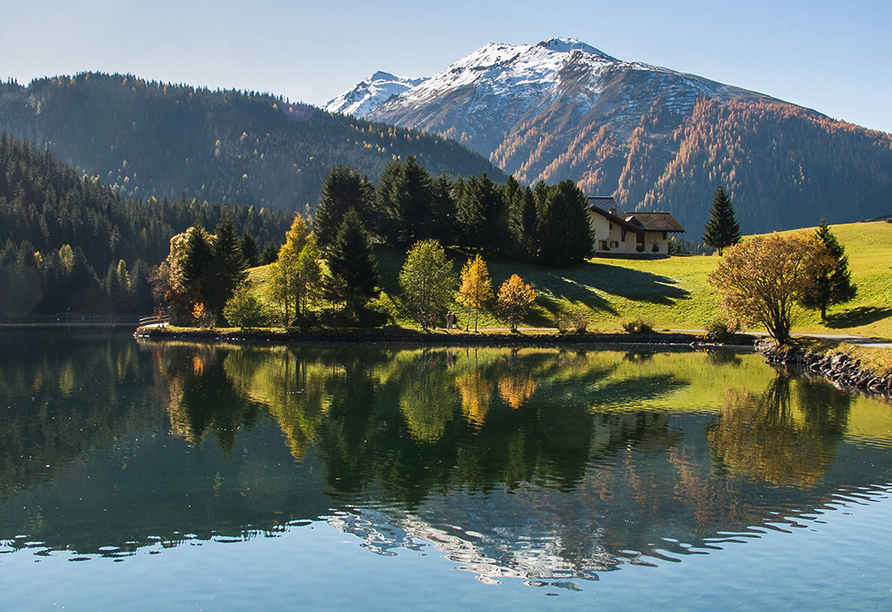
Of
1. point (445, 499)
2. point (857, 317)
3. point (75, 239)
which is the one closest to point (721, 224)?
point (857, 317)

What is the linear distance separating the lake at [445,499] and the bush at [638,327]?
3119cm

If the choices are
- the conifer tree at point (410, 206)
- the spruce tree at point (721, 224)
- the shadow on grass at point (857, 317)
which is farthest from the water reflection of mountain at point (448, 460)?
the spruce tree at point (721, 224)

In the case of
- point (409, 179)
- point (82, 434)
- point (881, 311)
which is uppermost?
point (409, 179)

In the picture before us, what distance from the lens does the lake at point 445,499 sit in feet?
41.5

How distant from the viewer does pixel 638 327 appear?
68.9 meters

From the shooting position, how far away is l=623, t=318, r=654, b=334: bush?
68125 mm

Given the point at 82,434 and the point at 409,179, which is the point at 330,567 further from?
the point at 409,179

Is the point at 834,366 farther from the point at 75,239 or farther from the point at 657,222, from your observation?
the point at 75,239

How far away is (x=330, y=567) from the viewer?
1355 cm

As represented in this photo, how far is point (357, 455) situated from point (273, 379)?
21.4 metres

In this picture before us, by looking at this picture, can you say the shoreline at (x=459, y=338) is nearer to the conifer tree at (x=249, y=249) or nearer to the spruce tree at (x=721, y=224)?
the conifer tree at (x=249, y=249)

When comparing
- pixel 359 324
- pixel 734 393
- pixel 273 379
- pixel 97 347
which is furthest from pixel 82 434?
pixel 359 324

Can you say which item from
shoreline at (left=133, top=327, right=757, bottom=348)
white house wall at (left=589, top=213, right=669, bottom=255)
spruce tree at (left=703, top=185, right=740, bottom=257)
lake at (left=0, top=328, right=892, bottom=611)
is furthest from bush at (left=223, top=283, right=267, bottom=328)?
spruce tree at (left=703, top=185, right=740, bottom=257)

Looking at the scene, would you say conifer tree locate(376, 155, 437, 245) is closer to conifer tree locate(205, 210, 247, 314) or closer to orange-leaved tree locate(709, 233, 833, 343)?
conifer tree locate(205, 210, 247, 314)
